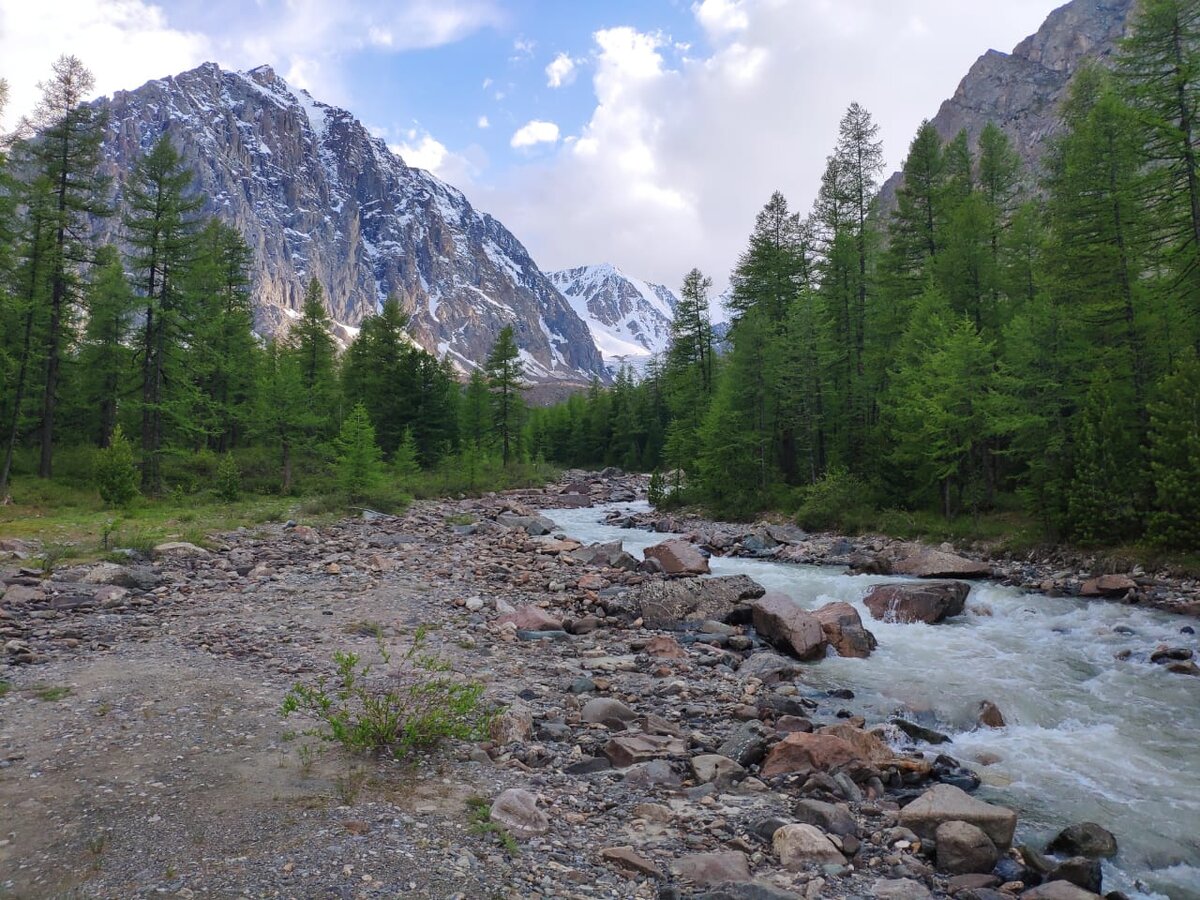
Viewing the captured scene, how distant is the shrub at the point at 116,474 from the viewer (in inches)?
855

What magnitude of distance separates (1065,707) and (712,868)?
7.92m

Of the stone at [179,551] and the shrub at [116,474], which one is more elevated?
the shrub at [116,474]

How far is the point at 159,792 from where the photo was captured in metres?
5.48

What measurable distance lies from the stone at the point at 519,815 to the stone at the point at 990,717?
6993 millimetres

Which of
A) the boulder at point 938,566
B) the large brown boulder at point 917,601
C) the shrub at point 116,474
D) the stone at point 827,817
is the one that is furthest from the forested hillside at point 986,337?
the shrub at point 116,474

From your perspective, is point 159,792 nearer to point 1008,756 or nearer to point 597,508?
point 1008,756

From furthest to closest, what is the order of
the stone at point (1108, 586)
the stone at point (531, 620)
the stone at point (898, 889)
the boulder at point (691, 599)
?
1. the stone at point (1108, 586)
2. the boulder at point (691, 599)
3. the stone at point (531, 620)
4. the stone at point (898, 889)

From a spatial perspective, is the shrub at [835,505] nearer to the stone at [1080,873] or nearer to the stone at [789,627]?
the stone at [789,627]

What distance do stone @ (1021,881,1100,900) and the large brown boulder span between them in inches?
392

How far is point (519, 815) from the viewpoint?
5523mm

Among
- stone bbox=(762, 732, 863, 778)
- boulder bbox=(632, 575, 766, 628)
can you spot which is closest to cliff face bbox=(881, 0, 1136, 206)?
boulder bbox=(632, 575, 766, 628)

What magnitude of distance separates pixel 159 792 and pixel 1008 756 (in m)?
9.51

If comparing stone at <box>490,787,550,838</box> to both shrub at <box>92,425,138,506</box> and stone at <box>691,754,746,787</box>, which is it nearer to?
stone at <box>691,754,746,787</box>

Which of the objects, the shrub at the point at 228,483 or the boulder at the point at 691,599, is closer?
the boulder at the point at 691,599
